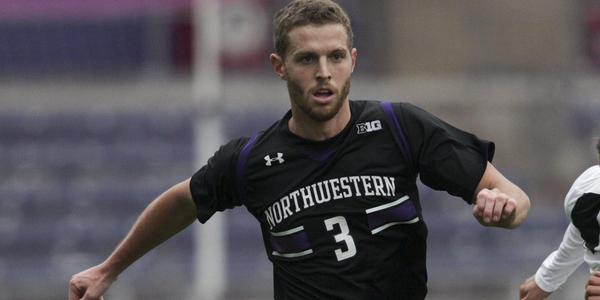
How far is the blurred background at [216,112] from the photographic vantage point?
45.6 ft

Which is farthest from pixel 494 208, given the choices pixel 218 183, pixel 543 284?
pixel 218 183

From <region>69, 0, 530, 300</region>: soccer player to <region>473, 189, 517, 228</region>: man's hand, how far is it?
1.27ft

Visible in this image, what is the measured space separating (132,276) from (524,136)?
16.2 ft

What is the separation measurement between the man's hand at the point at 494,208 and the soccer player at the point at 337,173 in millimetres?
388

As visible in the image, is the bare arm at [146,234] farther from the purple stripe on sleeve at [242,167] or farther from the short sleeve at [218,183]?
the purple stripe on sleeve at [242,167]

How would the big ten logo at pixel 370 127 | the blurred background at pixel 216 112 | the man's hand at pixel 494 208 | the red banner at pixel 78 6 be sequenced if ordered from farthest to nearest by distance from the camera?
the red banner at pixel 78 6, the blurred background at pixel 216 112, the big ten logo at pixel 370 127, the man's hand at pixel 494 208

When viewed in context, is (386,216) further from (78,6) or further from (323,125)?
(78,6)

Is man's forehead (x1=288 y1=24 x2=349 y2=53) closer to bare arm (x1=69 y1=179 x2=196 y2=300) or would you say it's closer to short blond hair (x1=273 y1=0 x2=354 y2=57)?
Result: short blond hair (x1=273 y1=0 x2=354 y2=57)

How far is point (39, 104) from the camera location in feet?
54.0

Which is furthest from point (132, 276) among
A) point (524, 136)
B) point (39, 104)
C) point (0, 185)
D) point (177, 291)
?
point (524, 136)

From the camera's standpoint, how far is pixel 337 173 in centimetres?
483

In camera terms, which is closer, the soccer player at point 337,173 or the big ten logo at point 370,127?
the soccer player at point 337,173

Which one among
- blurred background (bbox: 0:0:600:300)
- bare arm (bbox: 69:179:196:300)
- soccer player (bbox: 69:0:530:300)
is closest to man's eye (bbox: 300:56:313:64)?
soccer player (bbox: 69:0:530:300)

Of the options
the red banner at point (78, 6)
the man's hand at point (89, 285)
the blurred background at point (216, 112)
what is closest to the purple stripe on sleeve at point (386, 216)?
the man's hand at point (89, 285)
